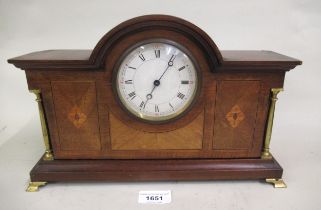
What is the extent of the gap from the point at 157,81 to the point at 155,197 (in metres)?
0.66

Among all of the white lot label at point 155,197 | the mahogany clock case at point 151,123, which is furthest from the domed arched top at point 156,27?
the white lot label at point 155,197

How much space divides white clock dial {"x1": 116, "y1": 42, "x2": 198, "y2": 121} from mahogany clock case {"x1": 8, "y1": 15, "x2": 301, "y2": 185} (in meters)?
0.04

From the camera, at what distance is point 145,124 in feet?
5.48

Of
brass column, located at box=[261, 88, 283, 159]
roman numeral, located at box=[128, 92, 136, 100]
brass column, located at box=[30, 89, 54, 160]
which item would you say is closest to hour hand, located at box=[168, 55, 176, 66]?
roman numeral, located at box=[128, 92, 136, 100]

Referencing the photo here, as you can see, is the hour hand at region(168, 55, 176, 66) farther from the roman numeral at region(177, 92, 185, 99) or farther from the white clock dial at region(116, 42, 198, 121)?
the roman numeral at region(177, 92, 185, 99)

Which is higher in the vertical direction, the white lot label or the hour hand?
the hour hand

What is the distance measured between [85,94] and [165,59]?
481 millimetres

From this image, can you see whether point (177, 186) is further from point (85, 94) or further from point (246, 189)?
point (85, 94)

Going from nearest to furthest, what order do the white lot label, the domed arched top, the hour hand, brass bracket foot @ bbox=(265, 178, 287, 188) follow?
1. the domed arched top
2. the hour hand
3. the white lot label
4. brass bracket foot @ bbox=(265, 178, 287, 188)

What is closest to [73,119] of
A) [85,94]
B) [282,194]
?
[85,94]

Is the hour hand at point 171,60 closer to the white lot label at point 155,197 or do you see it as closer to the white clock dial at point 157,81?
the white clock dial at point 157,81

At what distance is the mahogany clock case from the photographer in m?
1.51

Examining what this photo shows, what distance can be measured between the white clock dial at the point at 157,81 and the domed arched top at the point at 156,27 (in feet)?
0.29

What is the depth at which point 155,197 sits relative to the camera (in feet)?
5.44
